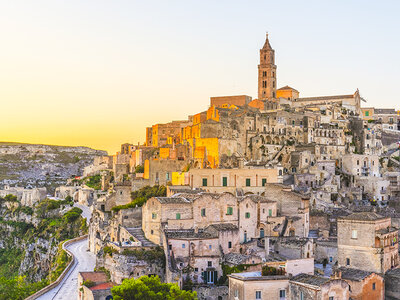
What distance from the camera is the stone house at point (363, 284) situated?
104 feet

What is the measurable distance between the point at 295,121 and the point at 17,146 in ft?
350

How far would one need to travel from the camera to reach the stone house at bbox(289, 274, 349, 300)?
28375mm

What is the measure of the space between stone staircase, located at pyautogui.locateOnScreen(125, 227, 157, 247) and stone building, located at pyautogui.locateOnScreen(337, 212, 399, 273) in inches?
549

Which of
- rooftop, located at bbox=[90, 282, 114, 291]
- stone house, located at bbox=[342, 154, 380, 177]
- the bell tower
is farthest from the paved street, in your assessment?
the bell tower

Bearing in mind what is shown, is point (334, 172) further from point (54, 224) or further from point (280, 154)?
point (54, 224)

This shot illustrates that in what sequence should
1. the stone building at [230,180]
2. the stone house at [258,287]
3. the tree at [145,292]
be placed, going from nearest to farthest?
the tree at [145,292], the stone house at [258,287], the stone building at [230,180]

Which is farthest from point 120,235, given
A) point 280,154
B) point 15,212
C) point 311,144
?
point 15,212

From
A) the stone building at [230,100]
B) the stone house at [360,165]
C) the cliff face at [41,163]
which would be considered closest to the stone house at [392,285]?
the stone house at [360,165]

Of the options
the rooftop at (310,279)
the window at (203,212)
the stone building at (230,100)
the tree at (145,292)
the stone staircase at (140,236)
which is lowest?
the tree at (145,292)

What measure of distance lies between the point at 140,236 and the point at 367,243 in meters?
17.3

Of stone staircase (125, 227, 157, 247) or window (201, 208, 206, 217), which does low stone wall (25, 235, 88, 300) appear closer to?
stone staircase (125, 227, 157, 247)

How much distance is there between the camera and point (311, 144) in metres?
66.0

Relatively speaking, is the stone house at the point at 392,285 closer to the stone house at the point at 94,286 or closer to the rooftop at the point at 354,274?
the rooftop at the point at 354,274

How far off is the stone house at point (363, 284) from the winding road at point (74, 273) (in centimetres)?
2019
